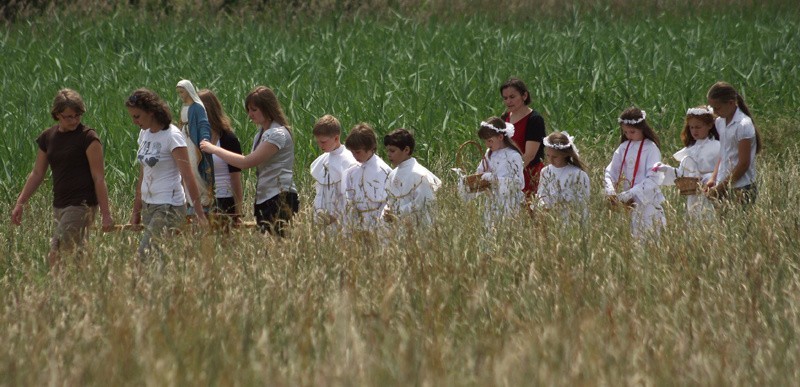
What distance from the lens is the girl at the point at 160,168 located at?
23.0 ft

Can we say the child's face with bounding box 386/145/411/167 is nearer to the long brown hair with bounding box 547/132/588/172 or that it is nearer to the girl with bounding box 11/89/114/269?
the long brown hair with bounding box 547/132/588/172

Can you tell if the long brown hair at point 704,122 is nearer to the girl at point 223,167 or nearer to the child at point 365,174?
the child at point 365,174

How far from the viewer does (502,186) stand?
7582 millimetres

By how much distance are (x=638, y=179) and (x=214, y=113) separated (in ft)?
8.37

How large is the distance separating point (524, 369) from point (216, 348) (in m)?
1.12

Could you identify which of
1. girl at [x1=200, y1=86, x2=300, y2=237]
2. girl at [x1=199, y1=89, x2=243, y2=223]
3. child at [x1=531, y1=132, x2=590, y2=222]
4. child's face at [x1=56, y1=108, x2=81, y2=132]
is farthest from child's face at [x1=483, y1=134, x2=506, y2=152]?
child's face at [x1=56, y1=108, x2=81, y2=132]

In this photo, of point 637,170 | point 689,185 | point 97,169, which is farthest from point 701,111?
point 97,169

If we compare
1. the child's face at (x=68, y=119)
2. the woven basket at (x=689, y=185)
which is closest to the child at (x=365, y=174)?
the child's face at (x=68, y=119)

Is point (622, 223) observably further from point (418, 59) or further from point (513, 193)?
point (418, 59)

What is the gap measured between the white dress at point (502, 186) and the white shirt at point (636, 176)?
Answer: 556mm

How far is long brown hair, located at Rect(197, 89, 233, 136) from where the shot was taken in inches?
299

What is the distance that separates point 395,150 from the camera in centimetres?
725

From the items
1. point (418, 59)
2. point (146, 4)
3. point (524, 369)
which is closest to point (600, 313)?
point (524, 369)

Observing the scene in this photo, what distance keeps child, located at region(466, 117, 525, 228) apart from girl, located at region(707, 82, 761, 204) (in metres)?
1.10
